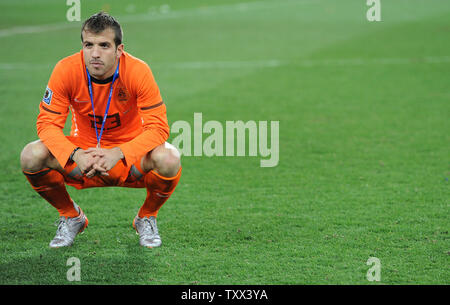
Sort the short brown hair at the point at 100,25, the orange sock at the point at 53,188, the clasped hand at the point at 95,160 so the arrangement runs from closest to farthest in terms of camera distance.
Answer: the clasped hand at the point at 95,160, the short brown hair at the point at 100,25, the orange sock at the point at 53,188

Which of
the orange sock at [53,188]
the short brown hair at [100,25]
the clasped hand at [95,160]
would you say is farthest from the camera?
the orange sock at [53,188]

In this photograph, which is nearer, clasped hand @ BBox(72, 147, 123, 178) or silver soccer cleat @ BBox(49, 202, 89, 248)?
clasped hand @ BBox(72, 147, 123, 178)

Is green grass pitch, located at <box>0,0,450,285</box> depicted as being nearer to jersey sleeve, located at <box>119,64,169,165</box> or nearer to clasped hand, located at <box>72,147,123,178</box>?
clasped hand, located at <box>72,147,123,178</box>

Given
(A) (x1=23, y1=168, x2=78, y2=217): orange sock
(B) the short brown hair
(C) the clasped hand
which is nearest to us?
(C) the clasped hand

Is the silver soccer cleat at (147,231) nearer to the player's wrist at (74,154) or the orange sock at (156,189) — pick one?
the orange sock at (156,189)

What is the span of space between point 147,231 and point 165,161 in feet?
1.80

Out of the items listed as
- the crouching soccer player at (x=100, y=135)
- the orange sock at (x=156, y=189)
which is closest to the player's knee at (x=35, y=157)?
the crouching soccer player at (x=100, y=135)

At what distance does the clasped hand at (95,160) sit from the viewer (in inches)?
161

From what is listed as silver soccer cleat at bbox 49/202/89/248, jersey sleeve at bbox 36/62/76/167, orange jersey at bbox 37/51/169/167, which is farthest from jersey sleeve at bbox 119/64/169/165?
silver soccer cleat at bbox 49/202/89/248

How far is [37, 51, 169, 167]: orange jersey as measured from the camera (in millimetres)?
4230

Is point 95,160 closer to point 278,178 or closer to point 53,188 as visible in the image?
point 53,188

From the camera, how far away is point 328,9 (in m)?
22.2

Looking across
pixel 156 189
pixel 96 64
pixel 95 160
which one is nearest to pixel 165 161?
pixel 156 189
